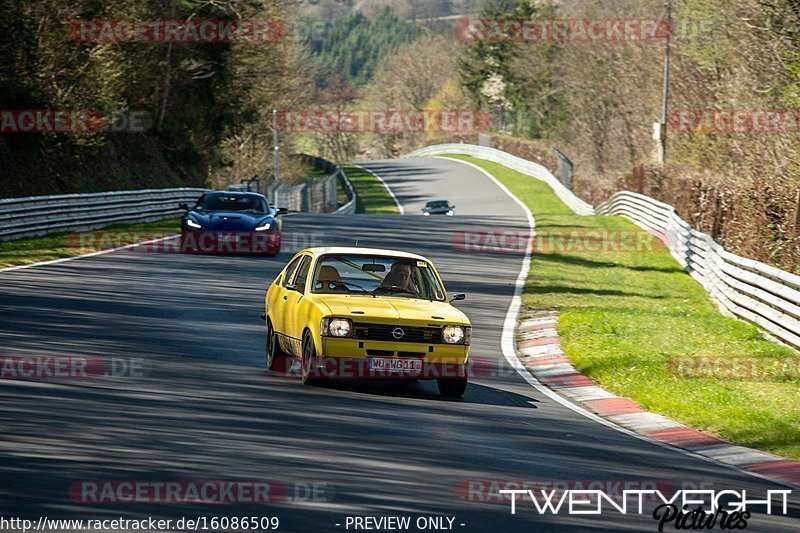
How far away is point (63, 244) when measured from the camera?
2869cm

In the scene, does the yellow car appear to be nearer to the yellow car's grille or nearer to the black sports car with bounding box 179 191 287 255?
the yellow car's grille

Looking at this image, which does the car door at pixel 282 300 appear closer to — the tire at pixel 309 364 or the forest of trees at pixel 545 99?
→ the tire at pixel 309 364

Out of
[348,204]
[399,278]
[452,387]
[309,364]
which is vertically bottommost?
[348,204]

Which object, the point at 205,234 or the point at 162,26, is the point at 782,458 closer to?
the point at 205,234

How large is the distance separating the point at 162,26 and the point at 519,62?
234 ft

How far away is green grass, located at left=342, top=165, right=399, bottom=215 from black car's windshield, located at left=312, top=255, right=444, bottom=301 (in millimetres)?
58153

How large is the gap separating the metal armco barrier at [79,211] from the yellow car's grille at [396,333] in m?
17.5

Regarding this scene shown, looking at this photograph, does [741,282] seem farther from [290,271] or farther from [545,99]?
[545,99]

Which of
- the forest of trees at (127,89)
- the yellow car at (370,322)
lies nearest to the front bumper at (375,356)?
the yellow car at (370,322)

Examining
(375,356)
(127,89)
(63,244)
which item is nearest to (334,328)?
(375,356)

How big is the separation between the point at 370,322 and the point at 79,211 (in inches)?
867

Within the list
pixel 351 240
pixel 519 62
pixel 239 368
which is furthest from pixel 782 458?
pixel 519 62

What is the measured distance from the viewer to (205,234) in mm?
28031

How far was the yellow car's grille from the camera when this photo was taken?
1228 centimetres
